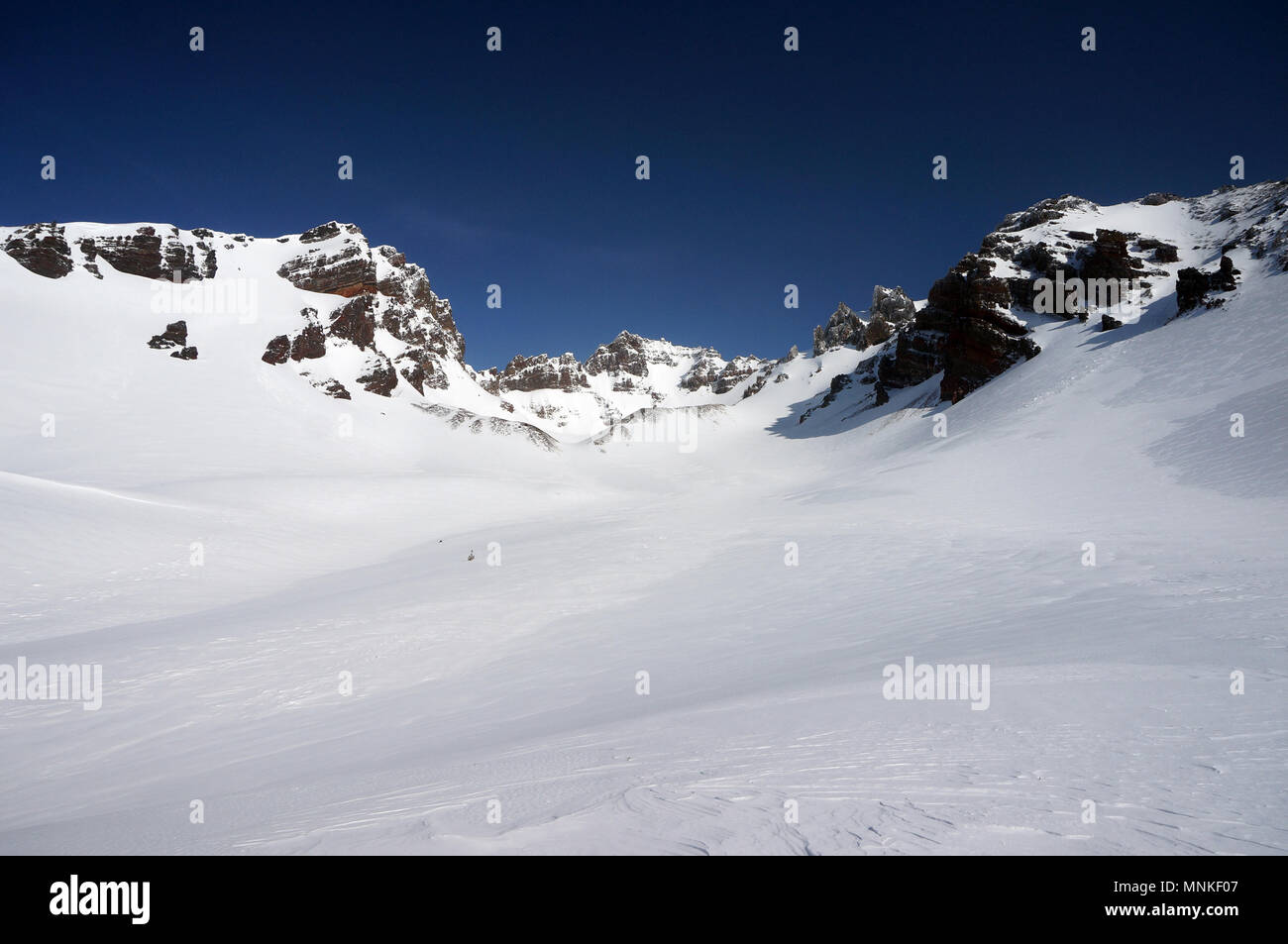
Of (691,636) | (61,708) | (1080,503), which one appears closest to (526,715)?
(691,636)

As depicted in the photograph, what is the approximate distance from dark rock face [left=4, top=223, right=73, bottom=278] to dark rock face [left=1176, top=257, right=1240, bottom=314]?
340ft

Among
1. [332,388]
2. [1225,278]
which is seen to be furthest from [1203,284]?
[332,388]

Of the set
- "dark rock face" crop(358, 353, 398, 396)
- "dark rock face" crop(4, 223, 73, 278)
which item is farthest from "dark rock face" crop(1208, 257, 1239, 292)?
"dark rock face" crop(4, 223, 73, 278)

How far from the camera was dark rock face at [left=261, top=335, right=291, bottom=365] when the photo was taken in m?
64.9

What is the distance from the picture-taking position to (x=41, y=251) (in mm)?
62281

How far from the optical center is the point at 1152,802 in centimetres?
315

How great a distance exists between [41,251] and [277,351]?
2576cm

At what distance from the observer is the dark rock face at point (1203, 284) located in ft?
123

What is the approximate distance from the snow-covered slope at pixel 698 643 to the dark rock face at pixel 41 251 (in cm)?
3643

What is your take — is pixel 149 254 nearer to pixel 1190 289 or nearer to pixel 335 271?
pixel 335 271

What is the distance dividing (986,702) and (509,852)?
454cm
